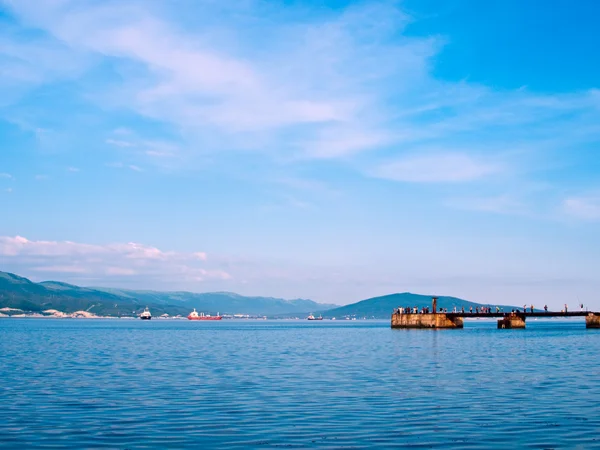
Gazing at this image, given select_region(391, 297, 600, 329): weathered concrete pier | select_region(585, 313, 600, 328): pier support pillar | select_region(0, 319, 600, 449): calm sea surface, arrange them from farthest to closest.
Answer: select_region(585, 313, 600, 328): pier support pillar, select_region(391, 297, 600, 329): weathered concrete pier, select_region(0, 319, 600, 449): calm sea surface

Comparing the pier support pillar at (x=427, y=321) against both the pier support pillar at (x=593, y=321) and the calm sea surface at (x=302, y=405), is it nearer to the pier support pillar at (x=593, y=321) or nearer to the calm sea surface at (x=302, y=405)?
the pier support pillar at (x=593, y=321)

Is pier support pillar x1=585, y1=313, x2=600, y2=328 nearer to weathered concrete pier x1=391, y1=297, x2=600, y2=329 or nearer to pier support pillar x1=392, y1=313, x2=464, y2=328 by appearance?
weathered concrete pier x1=391, y1=297, x2=600, y2=329

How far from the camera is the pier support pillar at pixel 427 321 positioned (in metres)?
166

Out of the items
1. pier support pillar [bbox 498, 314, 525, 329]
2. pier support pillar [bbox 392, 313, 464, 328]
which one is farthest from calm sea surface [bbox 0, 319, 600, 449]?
pier support pillar [bbox 498, 314, 525, 329]

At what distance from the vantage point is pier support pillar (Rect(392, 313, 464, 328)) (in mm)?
165500

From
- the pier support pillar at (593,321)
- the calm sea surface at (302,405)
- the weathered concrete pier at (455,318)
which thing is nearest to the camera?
the calm sea surface at (302,405)

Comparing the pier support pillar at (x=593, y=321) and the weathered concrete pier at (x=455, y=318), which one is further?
the pier support pillar at (x=593, y=321)

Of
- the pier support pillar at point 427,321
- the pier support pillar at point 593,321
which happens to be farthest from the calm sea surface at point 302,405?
the pier support pillar at point 593,321

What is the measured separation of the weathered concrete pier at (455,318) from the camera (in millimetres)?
165375

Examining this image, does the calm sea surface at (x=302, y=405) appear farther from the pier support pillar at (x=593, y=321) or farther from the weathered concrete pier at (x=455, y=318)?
the pier support pillar at (x=593, y=321)

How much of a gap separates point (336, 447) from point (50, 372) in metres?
34.2

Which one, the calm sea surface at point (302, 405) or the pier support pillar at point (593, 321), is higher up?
the pier support pillar at point (593, 321)

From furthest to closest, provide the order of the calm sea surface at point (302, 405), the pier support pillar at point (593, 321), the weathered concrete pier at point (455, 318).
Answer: the pier support pillar at point (593, 321), the weathered concrete pier at point (455, 318), the calm sea surface at point (302, 405)

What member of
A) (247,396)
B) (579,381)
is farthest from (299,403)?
(579,381)
